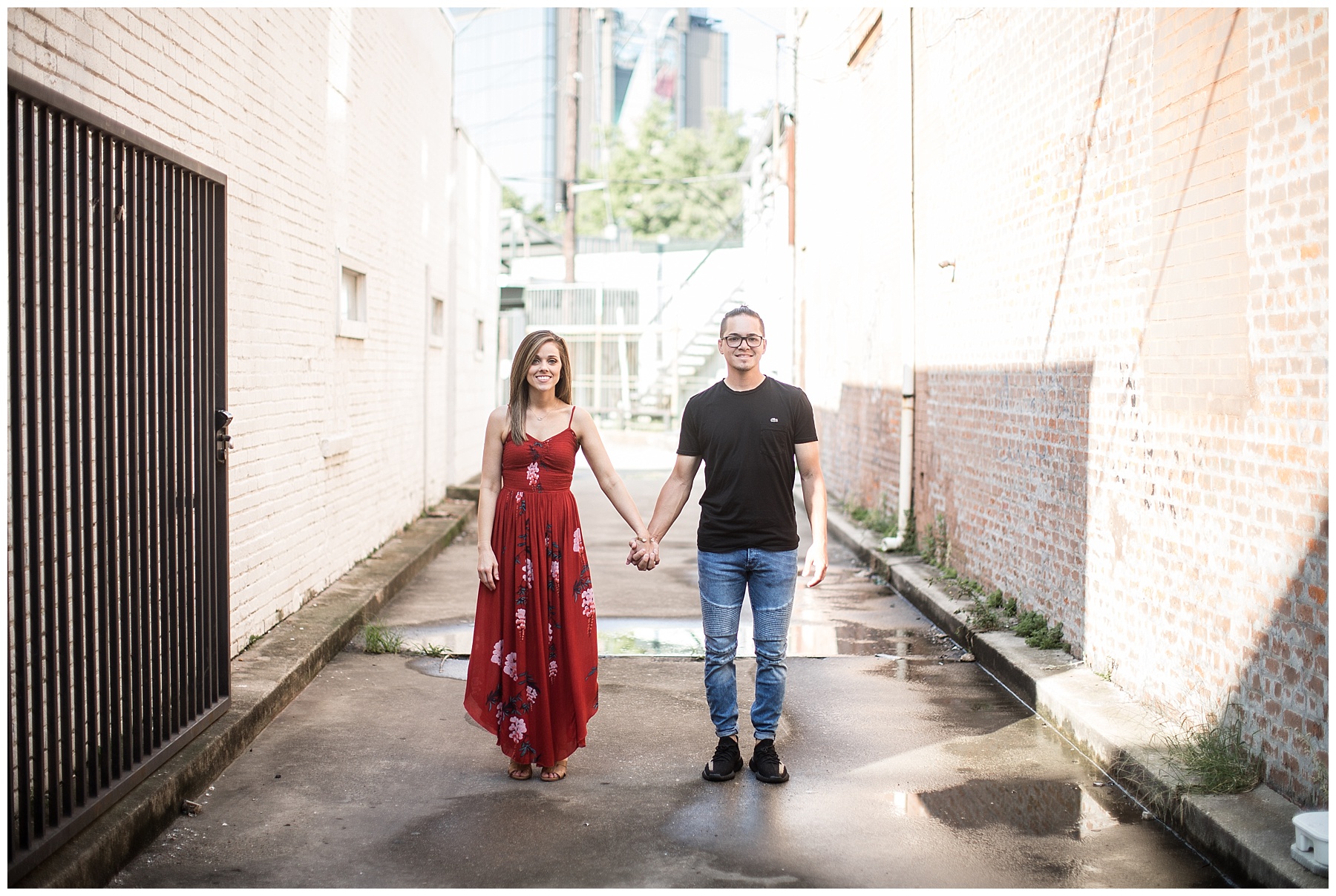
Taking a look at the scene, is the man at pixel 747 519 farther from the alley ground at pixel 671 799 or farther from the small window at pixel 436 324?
the small window at pixel 436 324

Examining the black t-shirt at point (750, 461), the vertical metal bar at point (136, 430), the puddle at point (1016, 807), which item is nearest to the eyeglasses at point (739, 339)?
the black t-shirt at point (750, 461)

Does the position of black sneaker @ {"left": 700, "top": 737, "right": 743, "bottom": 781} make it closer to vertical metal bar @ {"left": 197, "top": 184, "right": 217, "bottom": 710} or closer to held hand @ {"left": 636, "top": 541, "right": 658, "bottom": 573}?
held hand @ {"left": 636, "top": 541, "right": 658, "bottom": 573}

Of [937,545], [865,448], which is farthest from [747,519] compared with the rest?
[865,448]

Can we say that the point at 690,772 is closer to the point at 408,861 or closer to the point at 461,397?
the point at 408,861

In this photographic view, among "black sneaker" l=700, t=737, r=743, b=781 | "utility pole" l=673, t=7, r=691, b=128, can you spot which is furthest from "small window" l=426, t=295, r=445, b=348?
"utility pole" l=673, t=7, r=691, b=128

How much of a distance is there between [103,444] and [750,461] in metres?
2.47

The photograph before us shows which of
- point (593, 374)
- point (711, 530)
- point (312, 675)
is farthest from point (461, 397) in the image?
point (593, 374)

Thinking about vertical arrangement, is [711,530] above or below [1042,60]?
below

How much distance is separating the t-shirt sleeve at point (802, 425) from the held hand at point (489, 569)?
136 cm

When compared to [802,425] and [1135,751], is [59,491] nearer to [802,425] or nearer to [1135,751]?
[802,425]

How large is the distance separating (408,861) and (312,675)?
115 inches

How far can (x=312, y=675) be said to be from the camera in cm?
707

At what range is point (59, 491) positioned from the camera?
4.09 m

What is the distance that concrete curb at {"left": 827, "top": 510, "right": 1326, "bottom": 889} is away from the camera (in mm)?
4176
